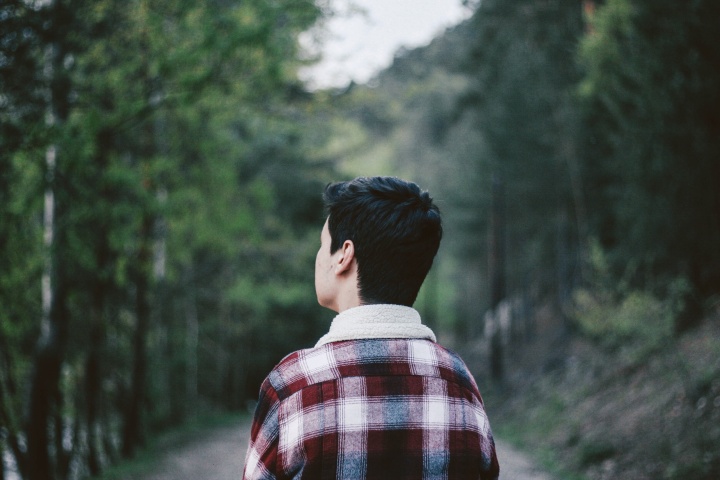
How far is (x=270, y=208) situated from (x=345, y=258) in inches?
497

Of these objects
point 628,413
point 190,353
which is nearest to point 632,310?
point 628,413

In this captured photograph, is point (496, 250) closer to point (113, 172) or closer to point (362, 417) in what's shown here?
point (113, 172)

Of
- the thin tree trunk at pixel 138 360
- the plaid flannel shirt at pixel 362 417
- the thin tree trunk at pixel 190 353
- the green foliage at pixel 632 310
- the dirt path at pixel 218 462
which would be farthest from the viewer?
the thin tree trunk at pixel 190 353

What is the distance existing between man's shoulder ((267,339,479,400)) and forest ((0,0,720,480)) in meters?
4.43

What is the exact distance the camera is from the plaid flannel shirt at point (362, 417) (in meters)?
1.43

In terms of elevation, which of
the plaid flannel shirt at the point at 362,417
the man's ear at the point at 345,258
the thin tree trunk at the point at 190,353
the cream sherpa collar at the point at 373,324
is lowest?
the plaid flannel shirt at the point at 362,417

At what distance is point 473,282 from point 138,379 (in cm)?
3023

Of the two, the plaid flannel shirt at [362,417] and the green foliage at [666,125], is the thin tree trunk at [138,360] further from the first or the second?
the plaid flannel shirt at [362,417]

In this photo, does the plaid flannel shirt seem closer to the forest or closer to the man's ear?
the man's ear

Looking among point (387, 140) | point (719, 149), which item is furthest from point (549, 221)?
point (387, 140)

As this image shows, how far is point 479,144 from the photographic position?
25.4 m

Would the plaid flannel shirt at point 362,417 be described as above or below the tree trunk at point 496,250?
below

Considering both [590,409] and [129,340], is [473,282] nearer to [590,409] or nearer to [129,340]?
[590,409]

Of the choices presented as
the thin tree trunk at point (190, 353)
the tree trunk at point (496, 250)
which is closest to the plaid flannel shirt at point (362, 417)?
the thin tree trunk at point (190, 353)
